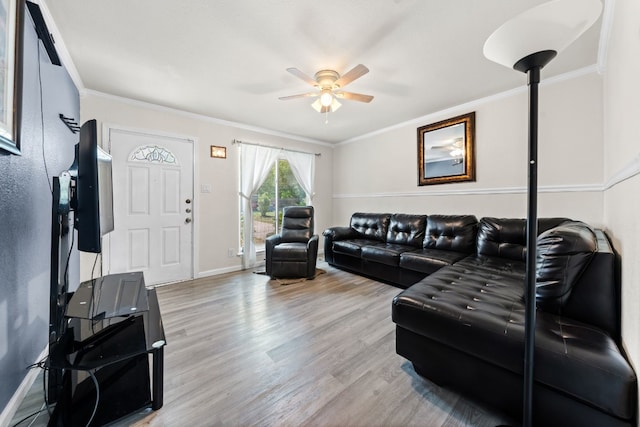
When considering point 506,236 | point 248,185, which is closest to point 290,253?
point 248,185

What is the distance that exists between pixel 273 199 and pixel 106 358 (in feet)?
11.4

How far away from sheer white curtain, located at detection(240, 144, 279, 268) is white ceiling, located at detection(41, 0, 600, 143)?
893 millimetres

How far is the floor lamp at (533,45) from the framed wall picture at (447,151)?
2574 mm

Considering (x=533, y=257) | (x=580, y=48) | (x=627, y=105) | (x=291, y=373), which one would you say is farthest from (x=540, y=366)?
(x=580, y=48)

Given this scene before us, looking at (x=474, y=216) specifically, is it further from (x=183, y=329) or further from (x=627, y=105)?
(x=183, y=329)

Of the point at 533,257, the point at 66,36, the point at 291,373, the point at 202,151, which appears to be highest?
the point at 66,36

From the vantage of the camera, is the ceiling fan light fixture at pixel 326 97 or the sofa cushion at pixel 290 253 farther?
the sofa cushion at pixel 290 253

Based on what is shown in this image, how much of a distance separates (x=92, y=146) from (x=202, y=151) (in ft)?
8.23

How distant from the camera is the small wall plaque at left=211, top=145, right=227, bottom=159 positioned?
3.65 m

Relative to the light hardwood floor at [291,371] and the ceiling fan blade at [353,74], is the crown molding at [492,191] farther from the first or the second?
the ceiling fan blade at [353,74]

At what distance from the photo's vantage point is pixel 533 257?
928mm

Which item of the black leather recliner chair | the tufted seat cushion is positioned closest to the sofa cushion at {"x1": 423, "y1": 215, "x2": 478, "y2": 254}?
the tufted seat cushion

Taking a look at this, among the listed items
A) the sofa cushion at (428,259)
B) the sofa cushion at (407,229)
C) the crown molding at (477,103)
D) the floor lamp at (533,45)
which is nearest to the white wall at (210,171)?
the crown molding at (477,103)

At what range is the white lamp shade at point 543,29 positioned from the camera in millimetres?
764
